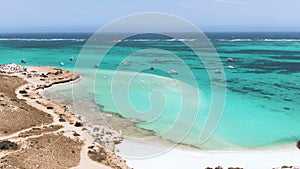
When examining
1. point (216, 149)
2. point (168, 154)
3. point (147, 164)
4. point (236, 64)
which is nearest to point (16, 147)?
point (147, 164)

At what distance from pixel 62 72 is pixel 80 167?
49.6 meters

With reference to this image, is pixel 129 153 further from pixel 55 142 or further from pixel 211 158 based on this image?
pixel 211 158

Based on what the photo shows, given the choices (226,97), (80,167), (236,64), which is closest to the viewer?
(80,167)

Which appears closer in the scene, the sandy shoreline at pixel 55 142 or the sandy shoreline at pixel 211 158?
the sandy shoreline at pixel 55 142

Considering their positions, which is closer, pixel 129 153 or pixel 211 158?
pixel 211 158

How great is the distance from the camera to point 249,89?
61938mm

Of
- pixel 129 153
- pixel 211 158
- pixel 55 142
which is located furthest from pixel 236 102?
pixel 55 142

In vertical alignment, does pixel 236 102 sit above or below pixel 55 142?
above

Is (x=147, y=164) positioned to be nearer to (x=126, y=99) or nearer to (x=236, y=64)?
(x=126, y=99)

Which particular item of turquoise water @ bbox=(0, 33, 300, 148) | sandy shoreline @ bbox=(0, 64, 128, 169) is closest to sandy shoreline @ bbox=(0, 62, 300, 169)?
sandy shoreline @ bbox=(0, 64, 128, 169)

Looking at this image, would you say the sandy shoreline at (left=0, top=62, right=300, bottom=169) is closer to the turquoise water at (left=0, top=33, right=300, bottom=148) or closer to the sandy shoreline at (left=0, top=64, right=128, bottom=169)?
the sandy shoreline at (left=0, top=64, right=128, bottom=169)

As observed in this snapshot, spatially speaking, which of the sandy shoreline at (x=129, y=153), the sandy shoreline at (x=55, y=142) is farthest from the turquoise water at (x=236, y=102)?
the sandy shoreline at (x=55, y=142)

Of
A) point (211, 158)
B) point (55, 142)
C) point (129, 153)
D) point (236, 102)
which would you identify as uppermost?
point (236, 102)

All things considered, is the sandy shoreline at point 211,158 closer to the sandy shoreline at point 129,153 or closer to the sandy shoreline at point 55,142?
the sandy shoreline at point 129,153
